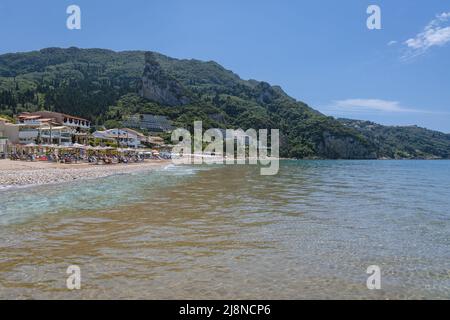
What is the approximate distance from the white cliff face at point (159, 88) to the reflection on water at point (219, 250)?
16324 cm

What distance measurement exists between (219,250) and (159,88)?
6792 inches

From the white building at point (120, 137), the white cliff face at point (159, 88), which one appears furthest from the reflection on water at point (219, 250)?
the white cliff face at point (159, 88)

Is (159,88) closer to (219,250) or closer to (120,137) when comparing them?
(120,137)

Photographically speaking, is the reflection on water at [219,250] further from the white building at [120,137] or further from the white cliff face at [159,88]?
the white cliff face at [159,88]

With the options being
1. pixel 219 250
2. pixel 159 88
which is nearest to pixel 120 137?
pixel 159 88

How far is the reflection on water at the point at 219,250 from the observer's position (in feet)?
20.8

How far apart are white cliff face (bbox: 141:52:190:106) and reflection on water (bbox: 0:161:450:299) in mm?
163239

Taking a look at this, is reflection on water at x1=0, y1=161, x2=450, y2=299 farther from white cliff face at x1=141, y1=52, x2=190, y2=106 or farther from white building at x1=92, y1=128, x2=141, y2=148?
white cliff face at x1=141, y1=52, x2=190, y2=106

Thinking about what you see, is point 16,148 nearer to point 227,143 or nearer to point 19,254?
point 19,254

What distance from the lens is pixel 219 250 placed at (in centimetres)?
868

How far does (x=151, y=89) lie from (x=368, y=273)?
17474 centimetres

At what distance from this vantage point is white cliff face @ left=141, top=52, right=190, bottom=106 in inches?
6865
